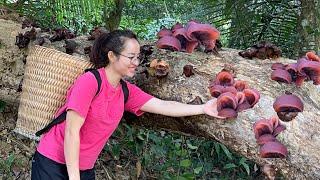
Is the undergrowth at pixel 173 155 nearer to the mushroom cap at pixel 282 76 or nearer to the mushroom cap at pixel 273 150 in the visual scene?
the mushroom cap at pixel 282 76

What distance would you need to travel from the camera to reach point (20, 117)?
3570 millimetres

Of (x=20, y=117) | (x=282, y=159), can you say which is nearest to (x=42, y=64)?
(x=20, y=117)

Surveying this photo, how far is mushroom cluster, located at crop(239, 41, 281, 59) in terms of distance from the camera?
333 centimetres

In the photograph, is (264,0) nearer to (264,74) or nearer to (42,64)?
(264,74)

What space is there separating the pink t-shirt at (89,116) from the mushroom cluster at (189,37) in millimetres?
→ 487

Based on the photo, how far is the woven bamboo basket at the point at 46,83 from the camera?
324 centimetres

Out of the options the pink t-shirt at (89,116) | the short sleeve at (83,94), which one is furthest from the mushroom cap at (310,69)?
the short sleeve at (83,94)

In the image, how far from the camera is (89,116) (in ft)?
9.59

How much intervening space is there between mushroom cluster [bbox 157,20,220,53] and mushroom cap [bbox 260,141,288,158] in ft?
2.78

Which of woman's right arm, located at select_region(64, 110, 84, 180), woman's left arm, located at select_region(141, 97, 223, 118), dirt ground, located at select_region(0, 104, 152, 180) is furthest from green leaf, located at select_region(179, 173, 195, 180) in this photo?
woman's right arm, located at select_region(64, 110, 84, 180)

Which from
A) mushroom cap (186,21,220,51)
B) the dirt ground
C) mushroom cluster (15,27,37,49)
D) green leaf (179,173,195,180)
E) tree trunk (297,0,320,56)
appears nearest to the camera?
mushroom cap (186,21,220,51)

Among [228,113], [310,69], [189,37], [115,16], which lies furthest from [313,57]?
[115,16]

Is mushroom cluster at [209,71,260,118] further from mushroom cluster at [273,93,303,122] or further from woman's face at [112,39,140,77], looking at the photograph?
woman's face at [112,39,140,77]

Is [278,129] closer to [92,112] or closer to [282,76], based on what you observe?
[282,76]
